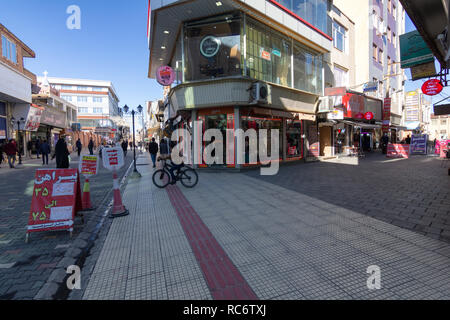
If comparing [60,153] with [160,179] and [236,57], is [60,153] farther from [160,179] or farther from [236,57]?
[236,57]

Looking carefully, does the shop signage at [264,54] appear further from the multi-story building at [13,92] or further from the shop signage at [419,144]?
the multi-story building at [13,92]

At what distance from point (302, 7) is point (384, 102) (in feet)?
55.9

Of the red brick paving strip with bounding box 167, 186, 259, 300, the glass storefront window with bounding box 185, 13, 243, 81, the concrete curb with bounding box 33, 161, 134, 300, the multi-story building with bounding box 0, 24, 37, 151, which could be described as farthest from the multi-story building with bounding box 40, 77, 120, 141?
the red brick paving strip with bounding box 167, 186, 259, 300

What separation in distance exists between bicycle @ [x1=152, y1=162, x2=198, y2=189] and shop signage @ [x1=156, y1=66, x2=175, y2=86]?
7463 millimetres

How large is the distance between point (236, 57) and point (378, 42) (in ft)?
72.7

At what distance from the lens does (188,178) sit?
26.6 feet

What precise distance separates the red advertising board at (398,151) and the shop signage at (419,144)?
263 cm

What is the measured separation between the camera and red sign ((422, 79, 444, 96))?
908cm

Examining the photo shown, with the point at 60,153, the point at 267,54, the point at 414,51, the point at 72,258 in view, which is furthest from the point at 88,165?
the point at 414,51

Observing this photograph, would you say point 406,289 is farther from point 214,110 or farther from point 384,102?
point 384,102

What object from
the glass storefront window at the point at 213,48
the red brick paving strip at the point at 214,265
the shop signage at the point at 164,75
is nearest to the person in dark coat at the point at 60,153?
the red brick paving strip at the point at 214,265

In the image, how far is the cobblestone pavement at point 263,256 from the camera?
256 cm
